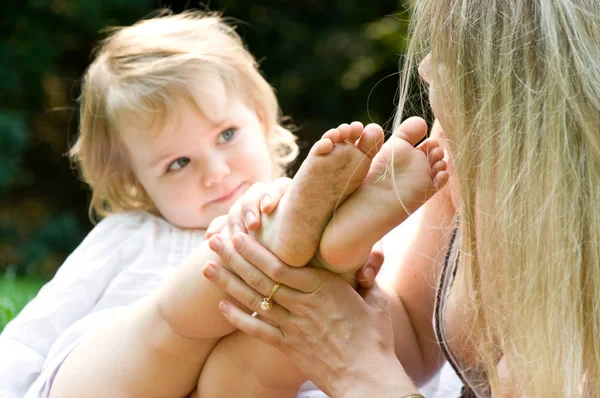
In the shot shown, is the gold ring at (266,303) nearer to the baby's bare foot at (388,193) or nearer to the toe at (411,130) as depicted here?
the baby's bare foot at (388,193)

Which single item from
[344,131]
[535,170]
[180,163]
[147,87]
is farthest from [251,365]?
[147,87]

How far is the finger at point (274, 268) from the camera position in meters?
1.42

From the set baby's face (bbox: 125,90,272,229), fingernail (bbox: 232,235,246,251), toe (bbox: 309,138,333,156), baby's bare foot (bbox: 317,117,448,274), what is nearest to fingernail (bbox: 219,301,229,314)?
fingernail (bbox: 232,235,246,251)

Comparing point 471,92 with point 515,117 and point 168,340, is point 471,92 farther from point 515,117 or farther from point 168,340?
point 168,340

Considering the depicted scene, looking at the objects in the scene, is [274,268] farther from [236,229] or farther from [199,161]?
[199,161]

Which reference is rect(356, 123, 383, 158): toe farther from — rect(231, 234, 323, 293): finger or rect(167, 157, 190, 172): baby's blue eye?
rect(167, 157, 190, 172): baby's blue eye

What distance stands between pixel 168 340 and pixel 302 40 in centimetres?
421

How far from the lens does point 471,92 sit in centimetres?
130

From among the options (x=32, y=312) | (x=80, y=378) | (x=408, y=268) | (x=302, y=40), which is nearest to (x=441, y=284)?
(x=408, y=268)

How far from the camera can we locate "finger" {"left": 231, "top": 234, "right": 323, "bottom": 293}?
56.1 inches

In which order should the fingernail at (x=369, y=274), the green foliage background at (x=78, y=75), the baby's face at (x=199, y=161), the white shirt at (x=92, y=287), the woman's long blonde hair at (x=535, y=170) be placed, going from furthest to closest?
the green foliage background at (x=78, y=75) → the baby's face at (x=199, y=161) → the white shirt at (x=92, y=287) → the fingernail at (x=369, y=274) → the woman's long blonde hair at (x=535, y=170)

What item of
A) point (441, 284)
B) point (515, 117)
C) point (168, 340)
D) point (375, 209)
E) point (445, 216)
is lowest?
point (168, 340)

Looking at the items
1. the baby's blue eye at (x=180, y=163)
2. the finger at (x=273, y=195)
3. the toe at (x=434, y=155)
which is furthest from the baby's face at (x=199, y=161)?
the toe at (x=434, y=155)

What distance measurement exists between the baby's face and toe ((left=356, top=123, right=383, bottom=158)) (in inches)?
31.2
